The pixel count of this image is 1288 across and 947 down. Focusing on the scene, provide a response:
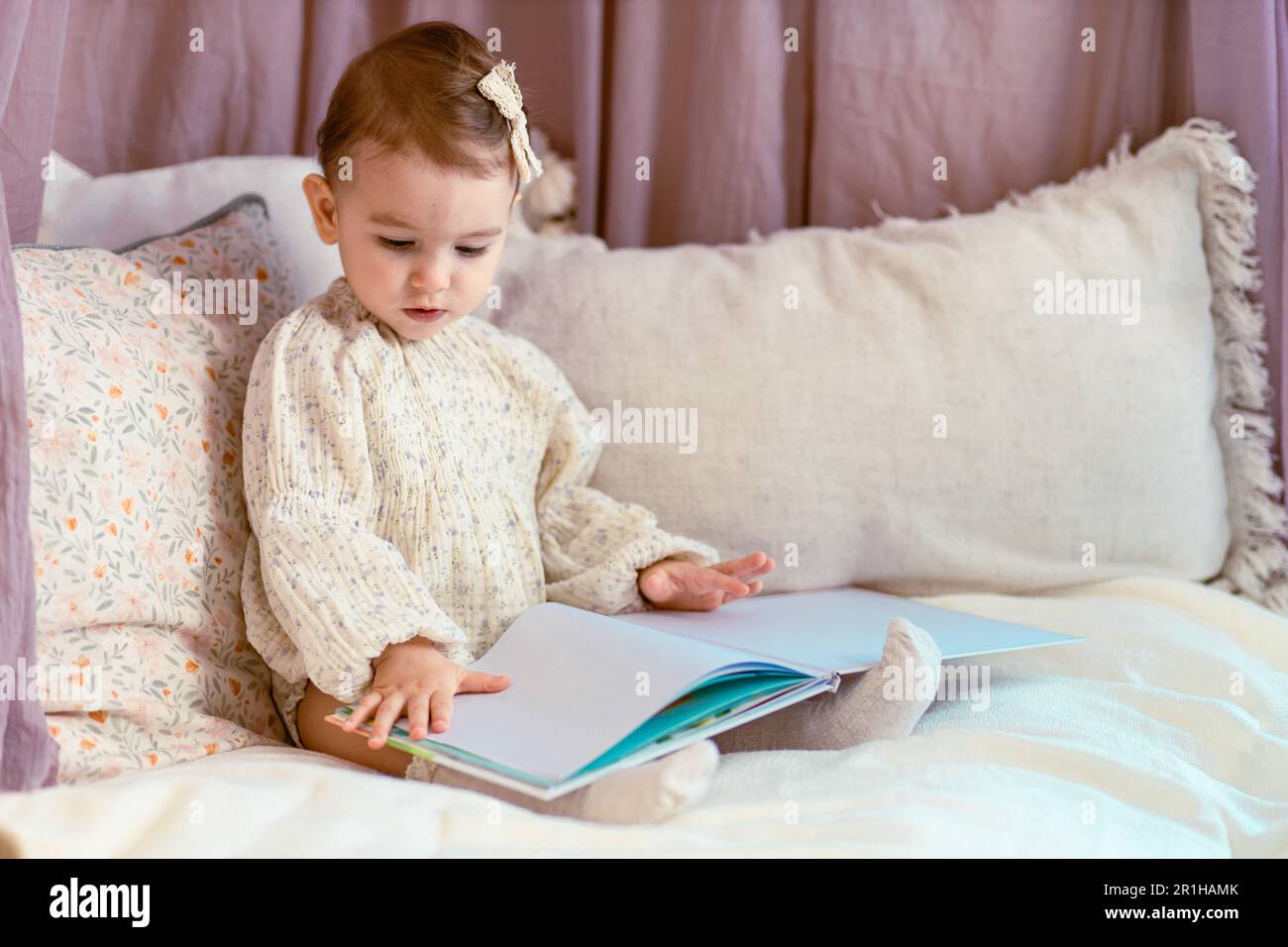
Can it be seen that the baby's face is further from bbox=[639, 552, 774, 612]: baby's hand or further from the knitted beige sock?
the knitted beige sock

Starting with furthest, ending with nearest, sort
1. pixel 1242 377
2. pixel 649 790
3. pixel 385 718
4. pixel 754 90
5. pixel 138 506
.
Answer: pixel 754 90, pixel 1242 377, pixel 138 506, pixel 385 718, pixel 649 790

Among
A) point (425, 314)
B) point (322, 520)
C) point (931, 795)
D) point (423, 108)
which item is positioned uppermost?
point (423, 108)

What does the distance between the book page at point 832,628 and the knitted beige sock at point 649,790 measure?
0.58ft

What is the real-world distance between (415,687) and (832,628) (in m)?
0.40

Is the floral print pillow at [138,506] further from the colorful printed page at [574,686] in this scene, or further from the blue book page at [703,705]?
the blue book page at [703,705]

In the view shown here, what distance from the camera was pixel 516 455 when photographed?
4.20 feet

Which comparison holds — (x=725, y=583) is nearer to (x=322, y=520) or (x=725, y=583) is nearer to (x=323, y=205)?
(x=322, y=520)

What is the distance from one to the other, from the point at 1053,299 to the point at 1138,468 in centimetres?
21

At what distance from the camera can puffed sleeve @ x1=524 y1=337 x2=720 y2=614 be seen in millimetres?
1236

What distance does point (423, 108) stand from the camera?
1.09 m

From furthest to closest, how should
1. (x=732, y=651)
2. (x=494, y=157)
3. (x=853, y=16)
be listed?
1. (x=853, y=16)
2. (x=494, y=157)
3. (x=732, y=651)

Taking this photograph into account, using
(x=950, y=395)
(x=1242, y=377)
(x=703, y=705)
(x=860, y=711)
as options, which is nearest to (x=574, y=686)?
(x=703, y=705)
